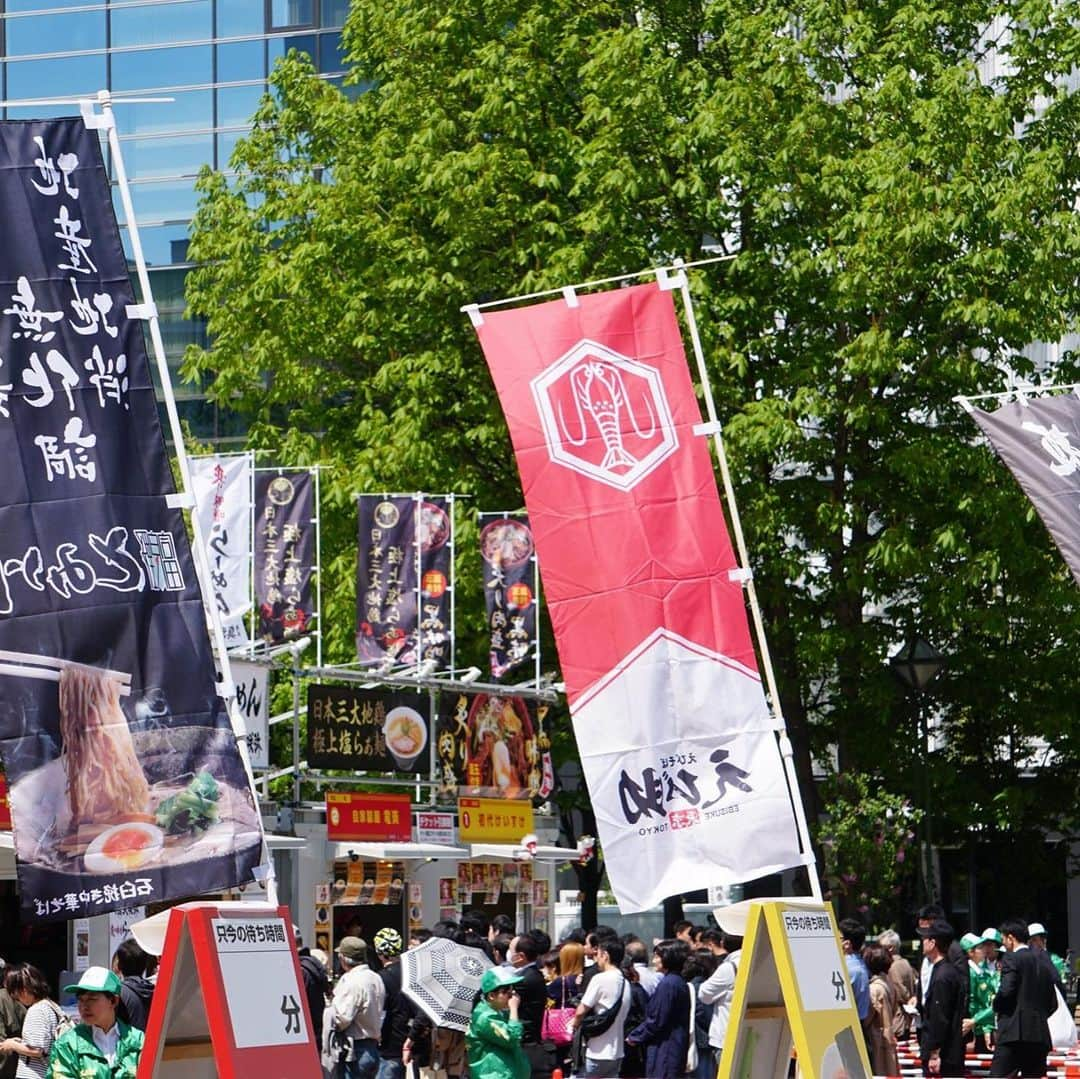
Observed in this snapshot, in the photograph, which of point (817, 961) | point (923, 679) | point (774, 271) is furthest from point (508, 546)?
point (817, 961)

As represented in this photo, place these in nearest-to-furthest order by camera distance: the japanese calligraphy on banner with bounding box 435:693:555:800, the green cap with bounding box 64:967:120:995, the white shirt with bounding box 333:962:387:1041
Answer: the green cap with bounding box 64:967:120:995 < the white shirt with bounding box 333:962:387:1041 < the japanese calligraphy on banner with bounding box 435:693:555:800

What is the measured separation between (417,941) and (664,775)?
6.22m

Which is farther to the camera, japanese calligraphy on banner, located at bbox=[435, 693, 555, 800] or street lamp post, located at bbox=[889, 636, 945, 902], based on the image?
japanese calligraphy on banner, located at bbox=[435, 693, 555, 800]

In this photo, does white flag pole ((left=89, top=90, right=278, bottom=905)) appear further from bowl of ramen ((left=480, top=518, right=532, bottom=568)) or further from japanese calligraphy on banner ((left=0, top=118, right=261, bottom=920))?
bowl of ramen ((left=480, top=518, right=532, bottom=568))

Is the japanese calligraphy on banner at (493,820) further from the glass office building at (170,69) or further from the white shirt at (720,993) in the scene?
the glass office building at (170,69)

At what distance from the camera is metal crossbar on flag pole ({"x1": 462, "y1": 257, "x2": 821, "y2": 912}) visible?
11.2 meters

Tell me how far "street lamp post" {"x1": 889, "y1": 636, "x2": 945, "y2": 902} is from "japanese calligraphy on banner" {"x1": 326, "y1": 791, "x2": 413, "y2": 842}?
20.3 ft

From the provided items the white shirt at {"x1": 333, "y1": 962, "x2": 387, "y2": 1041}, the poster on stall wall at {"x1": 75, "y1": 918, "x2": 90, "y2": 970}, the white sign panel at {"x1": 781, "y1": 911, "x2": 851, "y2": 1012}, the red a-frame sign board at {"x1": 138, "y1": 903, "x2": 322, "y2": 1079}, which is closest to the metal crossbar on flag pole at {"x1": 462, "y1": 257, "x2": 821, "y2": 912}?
the white sign panel at {"x1": 781, "y1": 911, "x2": 851, "y2": 1012}

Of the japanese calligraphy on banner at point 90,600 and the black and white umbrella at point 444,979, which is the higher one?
the japanese calligraphy on banner at point 90,600

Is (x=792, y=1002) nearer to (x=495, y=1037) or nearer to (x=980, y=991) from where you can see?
(x=495, y=1037)

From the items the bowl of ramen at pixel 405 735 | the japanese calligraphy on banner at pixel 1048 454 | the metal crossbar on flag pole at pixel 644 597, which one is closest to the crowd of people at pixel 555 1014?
the metal crossbar on flag pole at pixel 644 597

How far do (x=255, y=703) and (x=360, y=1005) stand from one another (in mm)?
8697

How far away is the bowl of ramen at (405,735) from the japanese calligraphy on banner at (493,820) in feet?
3.44

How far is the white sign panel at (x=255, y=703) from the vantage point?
23.1m
